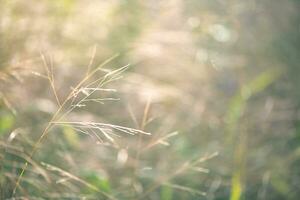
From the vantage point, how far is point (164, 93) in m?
2.29

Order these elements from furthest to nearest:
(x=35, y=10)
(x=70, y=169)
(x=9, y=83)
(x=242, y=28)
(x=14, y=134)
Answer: (x=242, y=28), (x=35, y=10), (x=9, y=83), (x=70, y=169), (x=14, y=134)

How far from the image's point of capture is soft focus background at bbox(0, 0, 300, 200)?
1891 mm

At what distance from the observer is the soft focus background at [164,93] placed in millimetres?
1891

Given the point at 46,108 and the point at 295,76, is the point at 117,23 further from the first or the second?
the point at 295,76

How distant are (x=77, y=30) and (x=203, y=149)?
63 cm

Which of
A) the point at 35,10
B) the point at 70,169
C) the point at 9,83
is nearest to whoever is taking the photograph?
the point at 70,169

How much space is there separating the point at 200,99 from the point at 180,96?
0.09 metres

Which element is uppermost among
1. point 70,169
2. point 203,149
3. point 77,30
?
point 77,30

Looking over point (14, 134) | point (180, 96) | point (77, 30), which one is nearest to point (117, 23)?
point (77, 30)

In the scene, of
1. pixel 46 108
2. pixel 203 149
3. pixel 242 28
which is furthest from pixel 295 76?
pixel 46 108

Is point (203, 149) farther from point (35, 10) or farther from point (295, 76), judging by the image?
point (35, 10)

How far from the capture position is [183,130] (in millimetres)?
2227

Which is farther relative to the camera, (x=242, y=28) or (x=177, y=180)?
(x=242, y=28)

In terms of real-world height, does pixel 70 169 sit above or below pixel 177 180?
above
